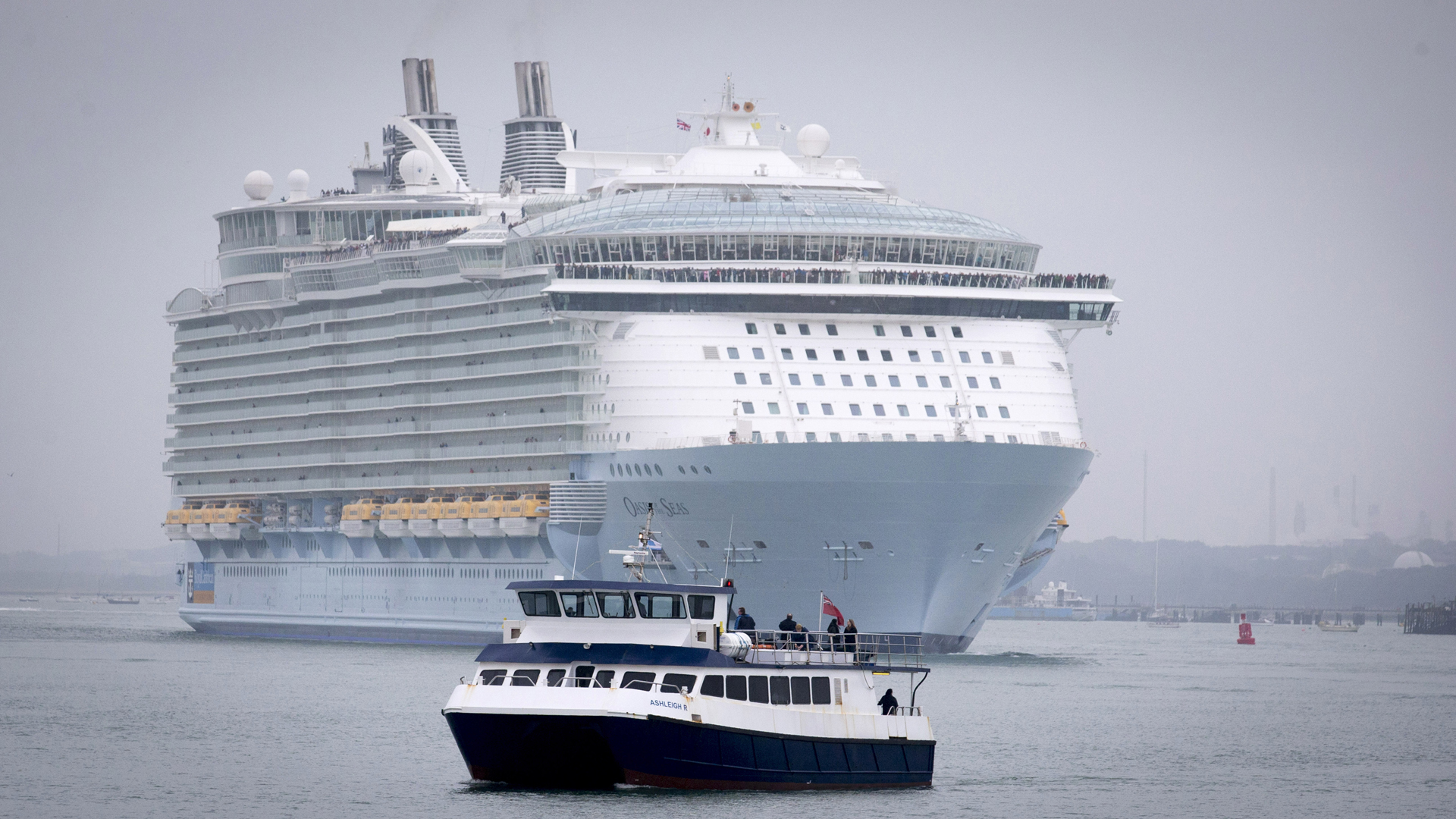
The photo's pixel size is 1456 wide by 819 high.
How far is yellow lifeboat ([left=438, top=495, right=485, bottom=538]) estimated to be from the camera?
83438mm

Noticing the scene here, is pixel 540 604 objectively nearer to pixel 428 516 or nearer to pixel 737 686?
pixel 737 686

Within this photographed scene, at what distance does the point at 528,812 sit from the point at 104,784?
32.1 feet

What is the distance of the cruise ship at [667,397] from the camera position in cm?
6931

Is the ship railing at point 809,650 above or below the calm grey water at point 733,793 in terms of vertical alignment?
above

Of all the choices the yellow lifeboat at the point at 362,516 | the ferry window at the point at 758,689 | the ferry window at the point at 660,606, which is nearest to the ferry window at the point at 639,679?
the ferry window at the point at 660,606

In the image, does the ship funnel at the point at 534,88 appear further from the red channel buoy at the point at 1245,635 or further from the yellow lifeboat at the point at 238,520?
the red channel buoy at the point at 1245,635

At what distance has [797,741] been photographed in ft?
135

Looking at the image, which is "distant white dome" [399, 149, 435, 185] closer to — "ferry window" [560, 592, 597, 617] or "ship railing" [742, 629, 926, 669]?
"ship railing" [742, 629, 926, 669]

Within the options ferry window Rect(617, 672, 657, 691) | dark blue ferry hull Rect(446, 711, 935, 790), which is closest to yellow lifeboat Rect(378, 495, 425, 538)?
dark blue ferry hull Rect(446, 711, 935, 790)

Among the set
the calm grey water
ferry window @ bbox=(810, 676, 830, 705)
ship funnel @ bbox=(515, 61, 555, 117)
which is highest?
ship funnel @ bbox=(515, 61, 555, 117)

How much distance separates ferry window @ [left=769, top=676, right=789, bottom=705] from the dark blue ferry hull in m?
0.63

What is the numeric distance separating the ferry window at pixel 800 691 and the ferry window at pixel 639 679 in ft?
8.91

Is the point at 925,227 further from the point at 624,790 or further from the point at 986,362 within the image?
the point at 624,790

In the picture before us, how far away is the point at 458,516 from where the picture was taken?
275ft
